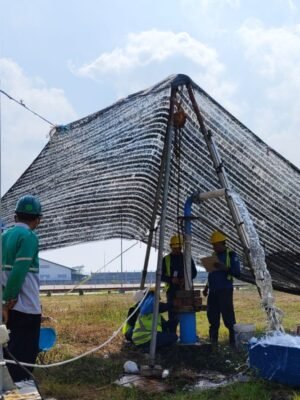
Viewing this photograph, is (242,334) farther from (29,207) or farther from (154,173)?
(29,207)

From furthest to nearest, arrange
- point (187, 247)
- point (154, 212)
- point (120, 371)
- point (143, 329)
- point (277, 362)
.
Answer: point (154, 212) → point (187, 247) → point (143, 329) → point (120, 371) → point (277, 362)

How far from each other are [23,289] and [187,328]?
10.2 ft

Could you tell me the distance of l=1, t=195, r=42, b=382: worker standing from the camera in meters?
4.10

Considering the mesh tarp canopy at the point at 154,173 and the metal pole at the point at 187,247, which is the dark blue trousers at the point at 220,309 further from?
the metal pole at the point at 187,247

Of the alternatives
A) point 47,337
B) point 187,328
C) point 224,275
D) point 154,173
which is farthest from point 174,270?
point 47,337

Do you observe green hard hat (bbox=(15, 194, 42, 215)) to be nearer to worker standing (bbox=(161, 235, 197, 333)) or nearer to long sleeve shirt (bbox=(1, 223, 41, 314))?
long sleeve shirt (bbox=(1, 223, 41, 314))

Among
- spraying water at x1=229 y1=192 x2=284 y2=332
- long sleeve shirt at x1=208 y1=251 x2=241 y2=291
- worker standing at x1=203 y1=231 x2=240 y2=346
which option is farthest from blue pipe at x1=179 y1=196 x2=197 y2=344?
spraying water at x1=229 y1=192 x2=284 y2=332

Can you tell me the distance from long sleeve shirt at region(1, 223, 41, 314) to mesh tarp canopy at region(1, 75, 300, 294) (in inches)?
100

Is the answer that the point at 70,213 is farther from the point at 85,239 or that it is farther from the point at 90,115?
the point at 90,115

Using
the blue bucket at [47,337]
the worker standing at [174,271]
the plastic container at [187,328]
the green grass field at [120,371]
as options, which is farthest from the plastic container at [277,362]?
the worker standing at [174,271]

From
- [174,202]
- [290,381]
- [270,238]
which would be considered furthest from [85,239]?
[290,381]

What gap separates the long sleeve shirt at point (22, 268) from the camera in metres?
4.02

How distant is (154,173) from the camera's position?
25.4ft

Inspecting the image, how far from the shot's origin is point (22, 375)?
4211 mm
